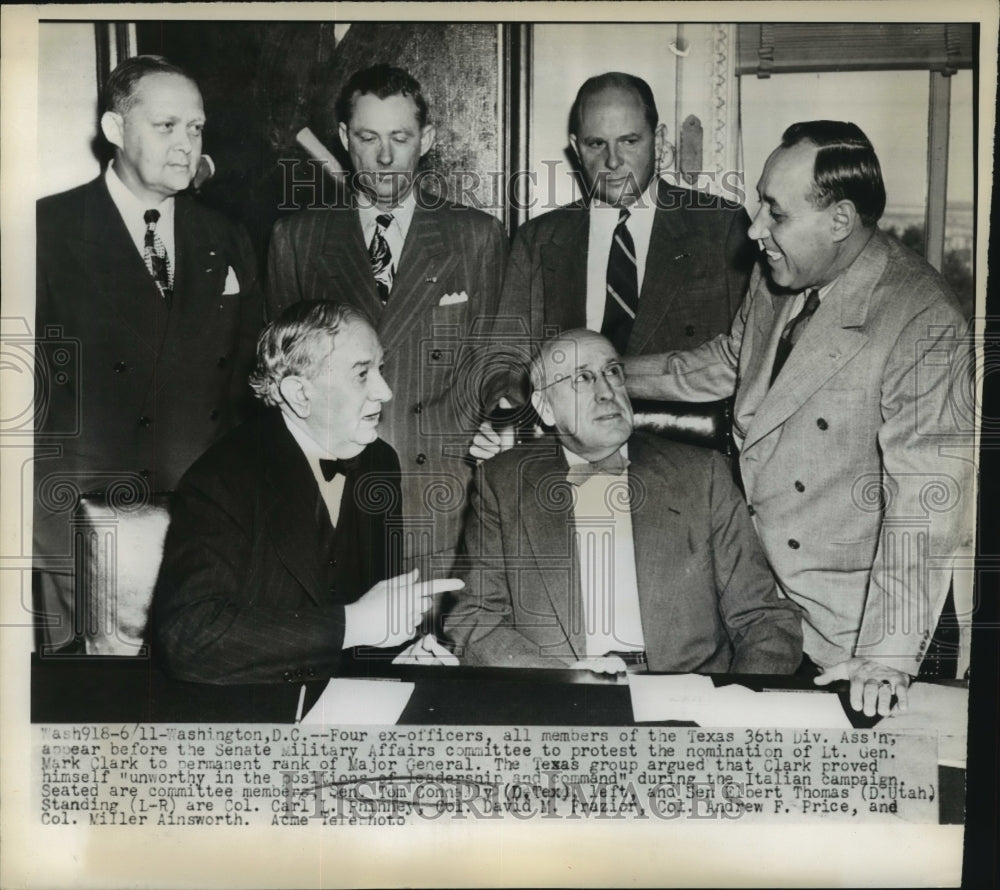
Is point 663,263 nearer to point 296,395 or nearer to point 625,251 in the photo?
point 625,251

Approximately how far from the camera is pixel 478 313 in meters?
5.97

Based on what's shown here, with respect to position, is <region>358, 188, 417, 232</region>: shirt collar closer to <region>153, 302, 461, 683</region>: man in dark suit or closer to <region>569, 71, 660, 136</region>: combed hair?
<region>153, 302, 461, 683</region>: man in dark suit

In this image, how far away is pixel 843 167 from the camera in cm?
592

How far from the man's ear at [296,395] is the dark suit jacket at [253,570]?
0.08 m

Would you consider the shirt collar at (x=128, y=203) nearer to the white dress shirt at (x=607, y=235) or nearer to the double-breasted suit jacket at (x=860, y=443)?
the white dress shirt at (x=607, y=235)

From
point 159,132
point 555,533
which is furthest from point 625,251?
point 159,132

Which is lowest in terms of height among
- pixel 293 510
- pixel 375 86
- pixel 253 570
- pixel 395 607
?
pixel 395 607

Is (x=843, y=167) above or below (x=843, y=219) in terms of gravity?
above

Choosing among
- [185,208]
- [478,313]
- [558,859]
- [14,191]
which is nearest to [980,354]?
[478,313]

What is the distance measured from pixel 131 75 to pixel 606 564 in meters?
2.82

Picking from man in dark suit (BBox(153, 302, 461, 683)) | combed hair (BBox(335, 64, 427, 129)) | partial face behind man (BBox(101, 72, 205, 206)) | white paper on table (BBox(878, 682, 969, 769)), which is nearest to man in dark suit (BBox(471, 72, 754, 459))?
man in dark suit (BBox(153, 302, 461, 683))

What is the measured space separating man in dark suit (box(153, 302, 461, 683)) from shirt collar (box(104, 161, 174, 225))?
0.66m

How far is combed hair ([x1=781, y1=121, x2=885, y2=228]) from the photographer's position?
5.91 meters

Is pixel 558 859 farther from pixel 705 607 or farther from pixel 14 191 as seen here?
pixel 14 191
